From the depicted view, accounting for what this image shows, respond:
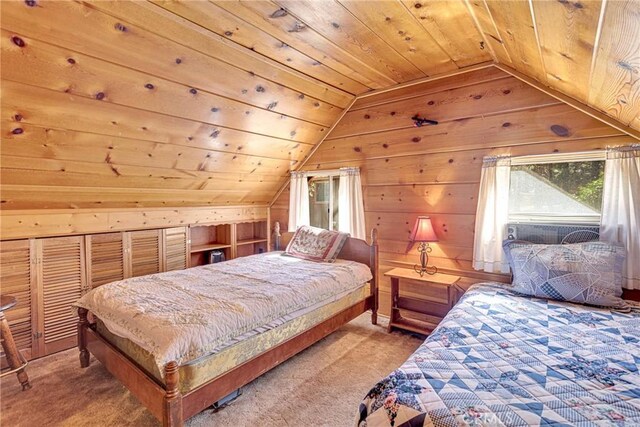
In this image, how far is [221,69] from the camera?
2385 mm

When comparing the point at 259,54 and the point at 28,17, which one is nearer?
the point at 28,17

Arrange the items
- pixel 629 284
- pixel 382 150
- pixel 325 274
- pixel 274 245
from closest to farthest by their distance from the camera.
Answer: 1. pixel 629 284
2. pixel 325 274
3. pixel 382 150
4. pixel 274 245

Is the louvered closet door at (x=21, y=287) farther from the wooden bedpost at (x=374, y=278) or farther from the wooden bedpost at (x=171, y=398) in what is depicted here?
the wooden bedpost at (x=374, y=278)

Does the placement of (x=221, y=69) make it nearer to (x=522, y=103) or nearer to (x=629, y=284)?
(x=522, y=103)

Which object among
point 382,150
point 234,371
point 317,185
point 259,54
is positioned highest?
point 259,54

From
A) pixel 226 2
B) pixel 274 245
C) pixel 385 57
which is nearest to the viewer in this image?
pixel 226 2

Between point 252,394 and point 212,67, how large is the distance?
2.32 meters

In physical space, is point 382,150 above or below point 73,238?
above

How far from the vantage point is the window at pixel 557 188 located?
8.27 feet

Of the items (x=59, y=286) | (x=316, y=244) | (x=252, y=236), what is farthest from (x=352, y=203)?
(x=59, y=286)

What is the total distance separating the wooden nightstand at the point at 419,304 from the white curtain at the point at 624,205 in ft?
3.79

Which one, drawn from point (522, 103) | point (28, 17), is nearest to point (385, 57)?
point (522, 103)

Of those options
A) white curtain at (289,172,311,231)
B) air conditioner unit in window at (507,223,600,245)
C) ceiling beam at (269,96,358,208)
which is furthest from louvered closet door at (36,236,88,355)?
air conditioner unit in window at (507,223,600,245)

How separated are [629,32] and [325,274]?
2.35 meters
